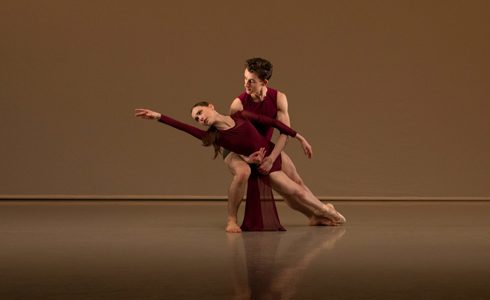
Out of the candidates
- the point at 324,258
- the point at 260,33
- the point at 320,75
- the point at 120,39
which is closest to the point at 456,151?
the point at 320,75

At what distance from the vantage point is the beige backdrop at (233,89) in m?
6.70

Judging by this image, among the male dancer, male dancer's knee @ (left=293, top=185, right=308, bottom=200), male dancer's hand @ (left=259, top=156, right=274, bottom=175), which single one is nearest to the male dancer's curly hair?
the male dancer

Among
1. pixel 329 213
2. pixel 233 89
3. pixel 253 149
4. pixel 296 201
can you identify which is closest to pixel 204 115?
pixel 253 149

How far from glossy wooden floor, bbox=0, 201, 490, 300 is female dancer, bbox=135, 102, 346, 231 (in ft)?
0.52

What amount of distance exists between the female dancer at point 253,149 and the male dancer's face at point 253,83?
117 millimetres

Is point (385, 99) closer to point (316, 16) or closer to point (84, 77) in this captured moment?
point (316, 16)

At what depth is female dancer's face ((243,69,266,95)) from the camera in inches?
177

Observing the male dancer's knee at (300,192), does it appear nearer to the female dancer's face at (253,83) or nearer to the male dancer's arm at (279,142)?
the male dancer's arm at (279,142)

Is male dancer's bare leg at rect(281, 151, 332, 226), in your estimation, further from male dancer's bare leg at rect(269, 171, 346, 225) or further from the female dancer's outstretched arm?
the female dancer's outstretched arm

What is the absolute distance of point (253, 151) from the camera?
175 inches

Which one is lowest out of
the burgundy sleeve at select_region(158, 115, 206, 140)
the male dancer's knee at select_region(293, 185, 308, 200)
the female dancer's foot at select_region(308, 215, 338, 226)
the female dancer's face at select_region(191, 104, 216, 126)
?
the female dancer's foot at select_region(308, 215, 338, 226)

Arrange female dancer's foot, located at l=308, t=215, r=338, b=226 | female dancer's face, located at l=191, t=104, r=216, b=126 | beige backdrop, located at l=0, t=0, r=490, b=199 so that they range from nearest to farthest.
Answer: female dancer's face, located at l=191, t=104, r=216, b=126, female dancer's foot, located at l=308, t=215, r=338, b=226, beige backdrop, located at l=0, t=0, r=490, b=199

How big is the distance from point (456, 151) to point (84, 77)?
10.2 feet

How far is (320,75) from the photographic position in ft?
22.8
